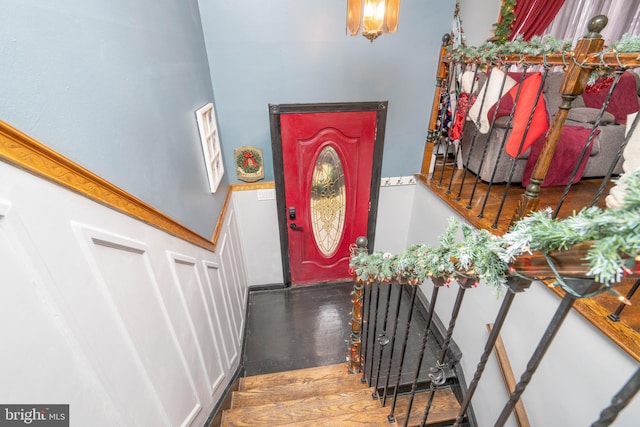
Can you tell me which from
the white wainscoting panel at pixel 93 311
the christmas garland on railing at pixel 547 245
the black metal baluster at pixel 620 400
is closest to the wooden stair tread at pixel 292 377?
the white wainscoting panel at pixel 93 311

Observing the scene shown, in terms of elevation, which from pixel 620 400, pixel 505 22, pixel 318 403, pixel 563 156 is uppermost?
pixel 505 22

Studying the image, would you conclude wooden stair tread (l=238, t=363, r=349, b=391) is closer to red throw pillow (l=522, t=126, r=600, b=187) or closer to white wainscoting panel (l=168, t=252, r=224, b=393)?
white wainscoting panel (l=168, t=252, r=224, b=393)

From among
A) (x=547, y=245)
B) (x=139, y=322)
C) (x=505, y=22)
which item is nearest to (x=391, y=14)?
(x=547, y=245)

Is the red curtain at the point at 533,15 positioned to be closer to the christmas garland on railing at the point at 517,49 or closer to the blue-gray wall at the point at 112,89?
the christmas garland on railing at the point at 517,49

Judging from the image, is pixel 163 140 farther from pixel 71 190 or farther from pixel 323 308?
pixel 323 308

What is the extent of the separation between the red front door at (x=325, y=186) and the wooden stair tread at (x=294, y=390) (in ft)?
4.49

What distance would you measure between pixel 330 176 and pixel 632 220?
2.55 meters

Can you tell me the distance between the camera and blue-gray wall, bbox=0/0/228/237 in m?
0.63

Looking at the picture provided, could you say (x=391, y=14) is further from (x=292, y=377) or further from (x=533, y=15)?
(x=533, y=15)

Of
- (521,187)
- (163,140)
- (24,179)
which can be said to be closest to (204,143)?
(163,140)

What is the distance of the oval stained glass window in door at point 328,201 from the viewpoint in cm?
282

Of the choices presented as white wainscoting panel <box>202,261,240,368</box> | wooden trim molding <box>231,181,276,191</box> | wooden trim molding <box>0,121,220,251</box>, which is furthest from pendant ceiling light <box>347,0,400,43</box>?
white wainscoting panel <box>202,261,240,368</box>

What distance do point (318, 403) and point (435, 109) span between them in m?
2.62

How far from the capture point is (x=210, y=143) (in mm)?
2068
